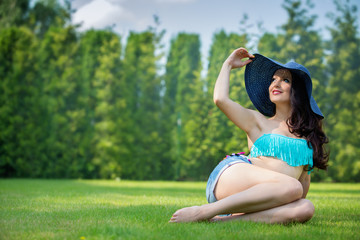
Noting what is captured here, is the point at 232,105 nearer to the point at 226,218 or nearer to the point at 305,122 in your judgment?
the point at 305,122

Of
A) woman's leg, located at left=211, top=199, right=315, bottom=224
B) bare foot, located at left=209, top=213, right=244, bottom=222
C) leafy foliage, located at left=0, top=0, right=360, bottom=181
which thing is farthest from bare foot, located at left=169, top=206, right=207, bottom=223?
leafy foliage, located at left=0, top=0, right=360, bottom=181

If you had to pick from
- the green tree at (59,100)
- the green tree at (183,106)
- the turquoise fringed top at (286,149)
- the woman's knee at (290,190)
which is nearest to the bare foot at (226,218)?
the woman's knee at (290,190)

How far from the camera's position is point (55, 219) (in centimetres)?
289

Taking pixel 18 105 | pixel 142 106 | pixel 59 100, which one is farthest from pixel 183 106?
pixel 18 105

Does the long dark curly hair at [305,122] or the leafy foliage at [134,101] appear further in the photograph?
the leafy foliage at [134,101]

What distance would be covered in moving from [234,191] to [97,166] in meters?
10.6

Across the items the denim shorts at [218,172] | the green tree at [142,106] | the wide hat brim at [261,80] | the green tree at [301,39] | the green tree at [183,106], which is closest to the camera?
the denim shorts at [218,172]

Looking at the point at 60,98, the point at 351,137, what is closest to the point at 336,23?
the point at 351,137

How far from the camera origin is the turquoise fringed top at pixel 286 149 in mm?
2705

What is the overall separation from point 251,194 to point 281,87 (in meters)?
0.99

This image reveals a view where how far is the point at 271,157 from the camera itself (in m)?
2.74

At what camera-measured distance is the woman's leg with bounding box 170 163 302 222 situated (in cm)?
251

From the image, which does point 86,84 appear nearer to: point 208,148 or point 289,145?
point 208,148

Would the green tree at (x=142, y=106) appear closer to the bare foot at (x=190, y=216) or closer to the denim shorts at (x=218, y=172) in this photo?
the denim shorts at (x=218, y=172)
